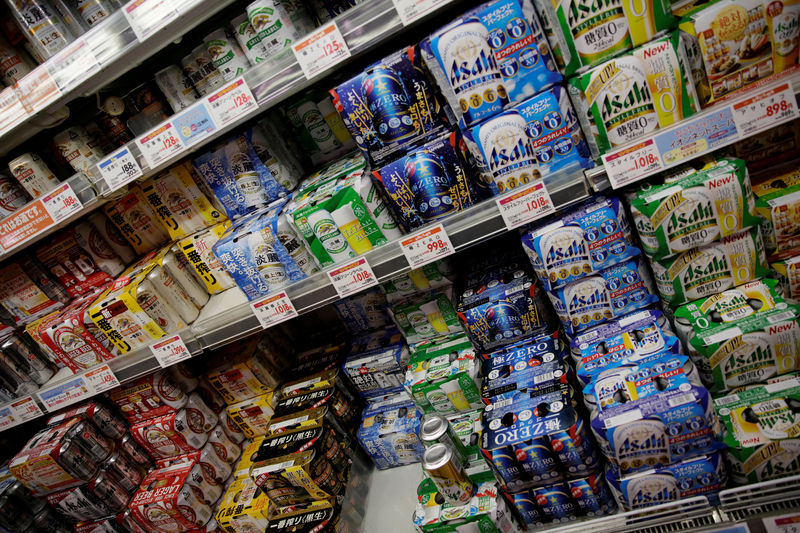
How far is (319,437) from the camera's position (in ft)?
5.36

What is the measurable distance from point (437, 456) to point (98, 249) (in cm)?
157

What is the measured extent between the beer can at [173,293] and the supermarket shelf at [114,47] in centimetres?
61

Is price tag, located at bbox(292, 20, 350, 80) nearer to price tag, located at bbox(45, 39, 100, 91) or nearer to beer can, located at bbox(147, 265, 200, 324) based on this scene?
price tag, located at bbox(45, 39, 100, 91)

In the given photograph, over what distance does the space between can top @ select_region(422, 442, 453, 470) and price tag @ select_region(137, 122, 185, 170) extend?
1136 mm

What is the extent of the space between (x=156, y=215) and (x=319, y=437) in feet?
3.47

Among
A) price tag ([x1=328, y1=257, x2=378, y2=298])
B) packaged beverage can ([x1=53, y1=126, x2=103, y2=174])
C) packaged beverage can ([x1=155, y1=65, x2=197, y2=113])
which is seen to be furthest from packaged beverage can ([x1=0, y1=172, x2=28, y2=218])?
price tag ([x1=328, y1=257, x2=378, y2=298])

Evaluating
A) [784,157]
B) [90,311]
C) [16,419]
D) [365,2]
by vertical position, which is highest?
[365,2]

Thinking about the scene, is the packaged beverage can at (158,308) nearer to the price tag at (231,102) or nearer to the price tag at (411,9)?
the price tag at (231,102)

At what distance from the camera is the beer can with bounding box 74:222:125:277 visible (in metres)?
1.88

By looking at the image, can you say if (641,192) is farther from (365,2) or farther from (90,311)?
(90,311)

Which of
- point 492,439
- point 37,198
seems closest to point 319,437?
point 492,439

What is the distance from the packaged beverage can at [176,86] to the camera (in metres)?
1.55

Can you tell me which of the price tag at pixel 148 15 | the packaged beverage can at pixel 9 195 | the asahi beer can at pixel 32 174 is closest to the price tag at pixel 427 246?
the price tag at pixel 148 15

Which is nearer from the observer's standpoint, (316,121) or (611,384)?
(611,384)
